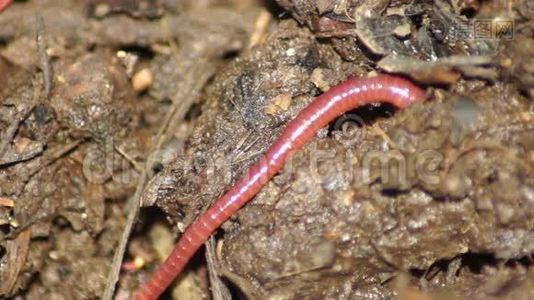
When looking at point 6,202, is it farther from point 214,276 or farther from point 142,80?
point 214,276

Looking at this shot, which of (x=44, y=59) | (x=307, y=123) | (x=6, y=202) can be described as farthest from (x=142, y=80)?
(x=307, y=123)

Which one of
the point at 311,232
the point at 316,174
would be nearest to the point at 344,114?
the point at 316,174

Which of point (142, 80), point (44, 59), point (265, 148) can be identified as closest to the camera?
point (265, 148)

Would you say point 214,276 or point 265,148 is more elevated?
point 265,148

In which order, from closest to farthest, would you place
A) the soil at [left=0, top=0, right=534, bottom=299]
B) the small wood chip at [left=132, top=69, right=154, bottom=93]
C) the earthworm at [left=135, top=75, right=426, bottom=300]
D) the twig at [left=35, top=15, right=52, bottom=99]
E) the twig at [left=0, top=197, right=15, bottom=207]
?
the soil at [left=0, top=0, right=534, bottom=299], the earthworm at [left=135, top=75, right=426, bottom=300], the twig at [left=0, top=197, right=15, bottom=207], the twig at [left=35, top=15, right=52, bottom=99], the small wood chip at [left=132, top=69, right=154, bottom=93]

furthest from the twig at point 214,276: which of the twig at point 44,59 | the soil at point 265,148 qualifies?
the twig at point 44,59

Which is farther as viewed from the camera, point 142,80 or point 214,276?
point 142,80

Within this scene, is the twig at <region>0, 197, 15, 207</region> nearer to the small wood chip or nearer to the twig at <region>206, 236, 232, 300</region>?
the small wood chip

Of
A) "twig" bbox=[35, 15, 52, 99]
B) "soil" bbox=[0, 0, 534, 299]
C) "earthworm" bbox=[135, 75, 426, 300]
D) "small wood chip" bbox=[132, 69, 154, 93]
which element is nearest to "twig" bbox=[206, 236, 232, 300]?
"soil" bbox=[0, 0, 534, 299]
